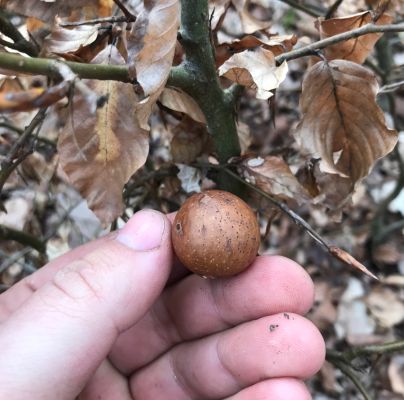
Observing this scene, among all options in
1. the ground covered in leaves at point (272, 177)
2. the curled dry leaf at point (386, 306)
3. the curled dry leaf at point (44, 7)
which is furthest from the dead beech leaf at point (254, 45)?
the curled dry leaf at point (386, 306)

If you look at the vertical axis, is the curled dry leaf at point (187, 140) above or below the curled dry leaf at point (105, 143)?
below

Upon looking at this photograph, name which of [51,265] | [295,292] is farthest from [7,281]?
[295,292]

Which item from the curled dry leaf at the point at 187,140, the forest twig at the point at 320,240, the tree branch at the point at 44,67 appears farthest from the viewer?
the curled dry leaf at the point at 187,140

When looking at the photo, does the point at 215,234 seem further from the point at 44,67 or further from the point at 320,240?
the point at 44,67

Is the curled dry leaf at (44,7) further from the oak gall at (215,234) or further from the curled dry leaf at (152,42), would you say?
the oak gall at (215,234)

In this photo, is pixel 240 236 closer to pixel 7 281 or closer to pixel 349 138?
pixel 349 138
